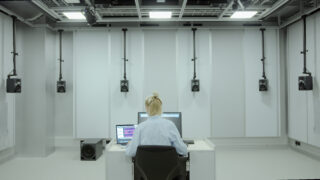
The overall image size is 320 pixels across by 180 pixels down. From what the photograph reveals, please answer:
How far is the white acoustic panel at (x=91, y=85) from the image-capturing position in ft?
18.6

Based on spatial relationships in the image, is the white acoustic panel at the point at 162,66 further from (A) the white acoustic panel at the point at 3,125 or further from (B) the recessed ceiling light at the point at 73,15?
(A) the white acoustic panel at the point at 3,125

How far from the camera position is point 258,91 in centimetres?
574

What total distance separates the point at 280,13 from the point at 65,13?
15.3 ft

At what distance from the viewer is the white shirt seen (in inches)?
93.4

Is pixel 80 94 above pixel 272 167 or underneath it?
above

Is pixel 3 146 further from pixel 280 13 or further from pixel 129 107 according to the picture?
pixel 280 13

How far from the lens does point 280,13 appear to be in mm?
5434

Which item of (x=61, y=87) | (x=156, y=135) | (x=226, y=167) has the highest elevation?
(x=61, y=87)

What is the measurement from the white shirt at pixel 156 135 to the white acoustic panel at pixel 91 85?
338cm

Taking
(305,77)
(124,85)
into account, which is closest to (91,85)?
(124,85)

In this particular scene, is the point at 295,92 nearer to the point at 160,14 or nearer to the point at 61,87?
the point at 160,14

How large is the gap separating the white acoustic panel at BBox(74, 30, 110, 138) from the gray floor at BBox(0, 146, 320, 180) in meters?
0.71

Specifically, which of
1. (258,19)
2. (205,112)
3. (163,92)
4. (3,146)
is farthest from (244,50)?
(3,146)

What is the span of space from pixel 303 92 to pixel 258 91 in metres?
0.95
